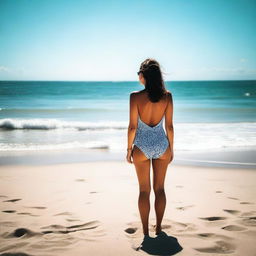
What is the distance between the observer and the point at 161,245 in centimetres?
309

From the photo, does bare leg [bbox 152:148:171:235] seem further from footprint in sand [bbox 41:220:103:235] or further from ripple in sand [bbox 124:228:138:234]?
footprint in sand [bbox 41:220:103:235]

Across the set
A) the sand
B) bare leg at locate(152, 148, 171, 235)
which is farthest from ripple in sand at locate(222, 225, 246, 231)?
bare leg at locate(152, 148, 171, 235)

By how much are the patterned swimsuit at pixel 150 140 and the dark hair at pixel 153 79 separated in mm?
328

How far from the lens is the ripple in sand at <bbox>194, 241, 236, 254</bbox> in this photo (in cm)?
295

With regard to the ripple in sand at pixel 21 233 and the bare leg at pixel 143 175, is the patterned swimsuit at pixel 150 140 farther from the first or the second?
the ripple in sand at pixel 21 233

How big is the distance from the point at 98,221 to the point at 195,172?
3.23 metres

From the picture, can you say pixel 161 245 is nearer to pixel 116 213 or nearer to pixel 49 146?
pixel 116 213

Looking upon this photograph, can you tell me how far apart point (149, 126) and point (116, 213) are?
5.18ft

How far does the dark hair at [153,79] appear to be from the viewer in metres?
2.97

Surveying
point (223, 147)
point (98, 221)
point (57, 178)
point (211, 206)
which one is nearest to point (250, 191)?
point (211, 206)

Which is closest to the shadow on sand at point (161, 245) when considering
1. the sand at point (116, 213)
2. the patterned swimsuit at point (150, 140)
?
the sand at point (116, 213)

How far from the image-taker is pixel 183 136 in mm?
11430

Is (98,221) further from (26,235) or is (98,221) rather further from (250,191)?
(250,191)

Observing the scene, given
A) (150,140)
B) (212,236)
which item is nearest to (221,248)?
(212,236)
